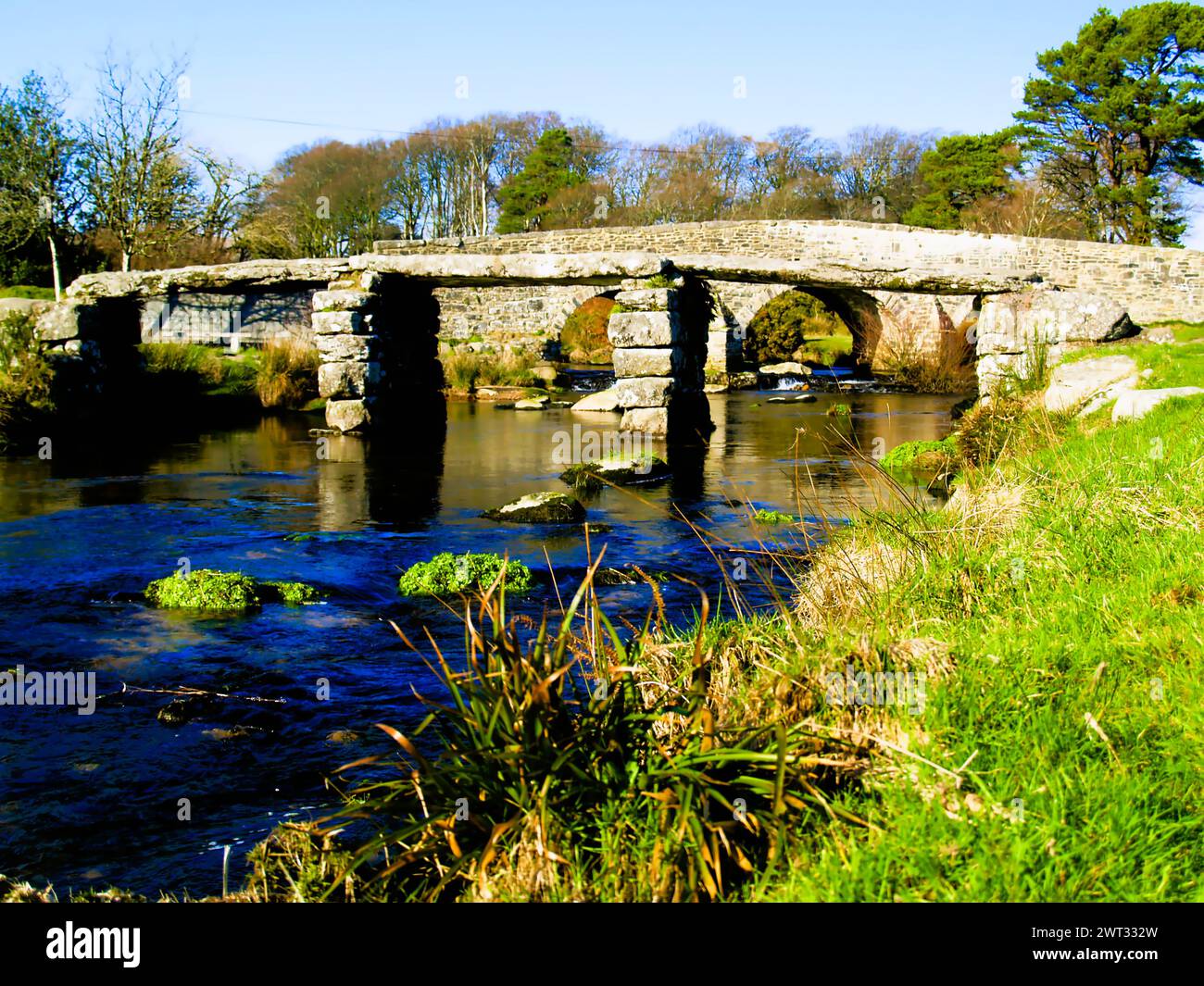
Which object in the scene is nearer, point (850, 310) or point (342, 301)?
point (342, 301)

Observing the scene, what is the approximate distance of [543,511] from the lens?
32.0 ft

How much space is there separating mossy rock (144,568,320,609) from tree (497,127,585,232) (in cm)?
4049

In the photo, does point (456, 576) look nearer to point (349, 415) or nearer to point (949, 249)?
point (349, 415)

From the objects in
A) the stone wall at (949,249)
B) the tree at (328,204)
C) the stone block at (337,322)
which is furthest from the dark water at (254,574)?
the tree at (328,204)

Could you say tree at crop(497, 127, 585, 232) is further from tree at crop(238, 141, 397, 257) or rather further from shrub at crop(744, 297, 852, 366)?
shrub at crop(744, 297, 852, 366)

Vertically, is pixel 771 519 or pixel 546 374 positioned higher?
pixel 546 374

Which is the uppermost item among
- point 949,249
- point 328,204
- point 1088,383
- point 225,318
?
point 328,204

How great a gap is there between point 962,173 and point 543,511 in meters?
39.9

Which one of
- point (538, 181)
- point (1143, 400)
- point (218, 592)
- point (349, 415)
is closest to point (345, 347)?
point (349, 415)

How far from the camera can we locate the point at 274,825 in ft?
12.2

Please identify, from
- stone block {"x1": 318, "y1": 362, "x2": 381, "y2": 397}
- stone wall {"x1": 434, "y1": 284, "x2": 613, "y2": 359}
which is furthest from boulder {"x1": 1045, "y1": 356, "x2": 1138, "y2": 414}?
stone wall {"x1": 434, "y1": 284, "x2": 613, "y2": 359}

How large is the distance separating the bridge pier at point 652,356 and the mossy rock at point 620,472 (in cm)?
181

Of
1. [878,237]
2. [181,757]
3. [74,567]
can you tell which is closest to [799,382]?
[878,237]
